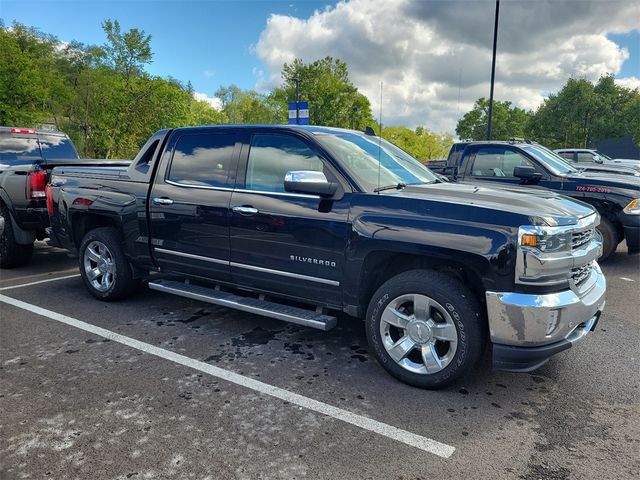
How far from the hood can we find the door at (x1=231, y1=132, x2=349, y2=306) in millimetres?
603

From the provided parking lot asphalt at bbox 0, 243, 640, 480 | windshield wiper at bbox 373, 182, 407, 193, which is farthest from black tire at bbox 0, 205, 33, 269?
windshield wiper at bbox 373, 182, 407, 193

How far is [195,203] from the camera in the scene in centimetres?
433

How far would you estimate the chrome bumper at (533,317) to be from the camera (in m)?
2.88

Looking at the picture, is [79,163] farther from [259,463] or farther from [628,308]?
[628,308]

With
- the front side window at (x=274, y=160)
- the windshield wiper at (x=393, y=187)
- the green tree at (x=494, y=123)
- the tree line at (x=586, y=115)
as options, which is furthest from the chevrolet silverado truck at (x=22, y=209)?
the green tree at (x=494, y=123)

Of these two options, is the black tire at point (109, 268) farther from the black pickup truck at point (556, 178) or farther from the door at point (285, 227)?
the black pickup truck at point (556, 178)

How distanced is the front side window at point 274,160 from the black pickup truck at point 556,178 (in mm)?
3474

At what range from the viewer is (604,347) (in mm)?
4082

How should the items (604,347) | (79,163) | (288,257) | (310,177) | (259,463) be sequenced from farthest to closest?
(79,163) < (604,347) < (288,257) < (310,177) < (259,463)

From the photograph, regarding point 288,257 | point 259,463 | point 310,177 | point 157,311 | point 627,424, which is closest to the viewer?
point 259,463

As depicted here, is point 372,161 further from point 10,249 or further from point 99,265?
point 10,249

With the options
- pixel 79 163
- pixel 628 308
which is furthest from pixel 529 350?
pixel 79 163

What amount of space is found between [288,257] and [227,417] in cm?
136

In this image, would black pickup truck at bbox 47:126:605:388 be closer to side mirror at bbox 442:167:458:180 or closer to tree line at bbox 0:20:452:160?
side mirror at bbox 442:167:458:180
